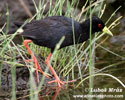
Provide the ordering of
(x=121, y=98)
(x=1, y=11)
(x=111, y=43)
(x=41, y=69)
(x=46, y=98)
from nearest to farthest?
(x=121, y=98) → (x=46, y=98) → (x=41, y=69) → (x=111, y=43) → (x=1, y=11)

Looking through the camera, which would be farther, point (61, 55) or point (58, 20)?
point (61, 55)

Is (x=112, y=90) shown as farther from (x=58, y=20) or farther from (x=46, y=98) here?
(x=58, y=20)

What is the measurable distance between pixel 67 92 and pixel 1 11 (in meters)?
4.07

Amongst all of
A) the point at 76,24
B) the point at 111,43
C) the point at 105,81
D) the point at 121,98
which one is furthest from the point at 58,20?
the point at 111,43

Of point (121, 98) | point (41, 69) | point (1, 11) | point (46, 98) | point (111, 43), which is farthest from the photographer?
point (1, 11)

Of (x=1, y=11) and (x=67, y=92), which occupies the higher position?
(x=1, y=11)

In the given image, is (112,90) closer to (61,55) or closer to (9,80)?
(61,55)

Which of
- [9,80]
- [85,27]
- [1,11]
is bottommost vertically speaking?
[9,80]

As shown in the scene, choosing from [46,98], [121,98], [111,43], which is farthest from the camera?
[111,43]

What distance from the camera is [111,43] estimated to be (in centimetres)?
652

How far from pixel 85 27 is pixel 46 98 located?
130cm

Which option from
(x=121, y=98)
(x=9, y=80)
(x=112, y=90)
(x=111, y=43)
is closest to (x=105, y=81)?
(x=112, y=90)

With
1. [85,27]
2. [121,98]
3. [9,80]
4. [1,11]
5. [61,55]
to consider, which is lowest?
[121,98]

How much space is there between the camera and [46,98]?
4023mm
